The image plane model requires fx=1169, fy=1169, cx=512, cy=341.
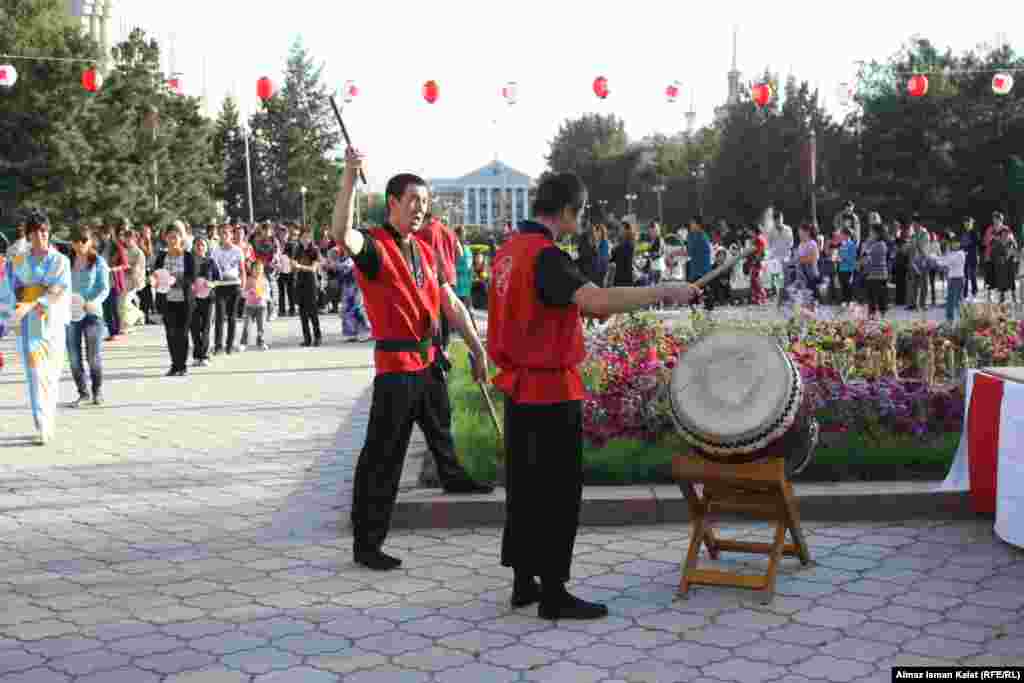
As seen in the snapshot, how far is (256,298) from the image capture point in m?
17.8

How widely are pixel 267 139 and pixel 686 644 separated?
7853 cm

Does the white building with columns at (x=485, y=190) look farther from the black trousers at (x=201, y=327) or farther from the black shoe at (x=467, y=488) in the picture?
the black shoe at (x=467, y=488)

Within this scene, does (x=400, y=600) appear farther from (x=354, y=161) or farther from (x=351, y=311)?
(x=351, y=311)

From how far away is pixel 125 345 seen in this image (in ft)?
62.3

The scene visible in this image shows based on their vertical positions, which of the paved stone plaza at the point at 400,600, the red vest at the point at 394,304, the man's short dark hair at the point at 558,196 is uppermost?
the man's short dark hair at the point at 558,196

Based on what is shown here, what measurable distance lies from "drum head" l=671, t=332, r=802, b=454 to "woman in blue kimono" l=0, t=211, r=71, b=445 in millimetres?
6149

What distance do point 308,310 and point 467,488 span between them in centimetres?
1201

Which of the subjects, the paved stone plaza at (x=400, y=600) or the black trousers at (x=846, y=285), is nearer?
the paved stone plaza at (x=400, y=600)

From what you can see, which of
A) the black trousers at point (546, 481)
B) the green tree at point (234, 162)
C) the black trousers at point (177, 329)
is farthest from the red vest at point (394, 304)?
the green tree at point (234, 162)

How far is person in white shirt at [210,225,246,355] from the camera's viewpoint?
1639 cm

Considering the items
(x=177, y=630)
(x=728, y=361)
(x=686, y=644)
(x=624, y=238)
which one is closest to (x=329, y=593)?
(x=177, y=630)

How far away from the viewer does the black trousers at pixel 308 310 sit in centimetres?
1838

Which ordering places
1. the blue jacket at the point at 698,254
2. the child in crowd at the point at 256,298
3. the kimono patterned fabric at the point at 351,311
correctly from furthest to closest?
the blue jacket at the point at 698,254 < the kimono patterned fabric at the point at 351,311 < the child in crowd at the point at 256,298

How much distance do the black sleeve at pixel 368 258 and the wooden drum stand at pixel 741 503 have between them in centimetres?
175
